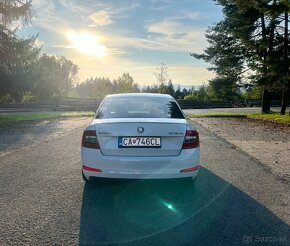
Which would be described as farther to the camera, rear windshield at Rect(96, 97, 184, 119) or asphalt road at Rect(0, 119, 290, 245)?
rear windshield at Rect(96, 97, 184, 119)

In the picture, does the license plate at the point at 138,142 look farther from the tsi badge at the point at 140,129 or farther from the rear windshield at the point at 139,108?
the rear windshield at the point at 139,108

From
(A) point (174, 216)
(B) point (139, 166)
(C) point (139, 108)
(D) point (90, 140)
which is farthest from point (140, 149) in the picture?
(C) point (139, 108)

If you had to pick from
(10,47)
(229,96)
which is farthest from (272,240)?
(229,96)

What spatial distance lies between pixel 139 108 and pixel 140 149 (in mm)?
1220

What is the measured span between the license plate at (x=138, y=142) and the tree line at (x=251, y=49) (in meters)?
17.9

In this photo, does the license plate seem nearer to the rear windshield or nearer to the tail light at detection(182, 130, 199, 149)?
the tail light at detection(182, 130, 199, 149)

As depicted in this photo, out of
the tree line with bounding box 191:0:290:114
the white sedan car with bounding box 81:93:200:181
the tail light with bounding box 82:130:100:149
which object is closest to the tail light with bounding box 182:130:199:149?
the white sedan car with bounding box 81:93:200:181

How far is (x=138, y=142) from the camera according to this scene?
507 cm

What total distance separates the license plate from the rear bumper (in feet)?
0.58

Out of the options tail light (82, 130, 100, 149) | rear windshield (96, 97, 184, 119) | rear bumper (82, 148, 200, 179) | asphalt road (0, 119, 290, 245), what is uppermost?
rear windshield (96, 97, 184, 119)

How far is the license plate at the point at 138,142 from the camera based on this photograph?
5.06m

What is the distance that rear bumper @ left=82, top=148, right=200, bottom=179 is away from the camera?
496 cm

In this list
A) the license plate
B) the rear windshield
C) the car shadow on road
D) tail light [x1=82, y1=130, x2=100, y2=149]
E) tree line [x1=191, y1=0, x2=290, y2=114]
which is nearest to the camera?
the car shadow on road

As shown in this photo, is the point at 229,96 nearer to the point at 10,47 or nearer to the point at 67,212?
the point at 10,47
